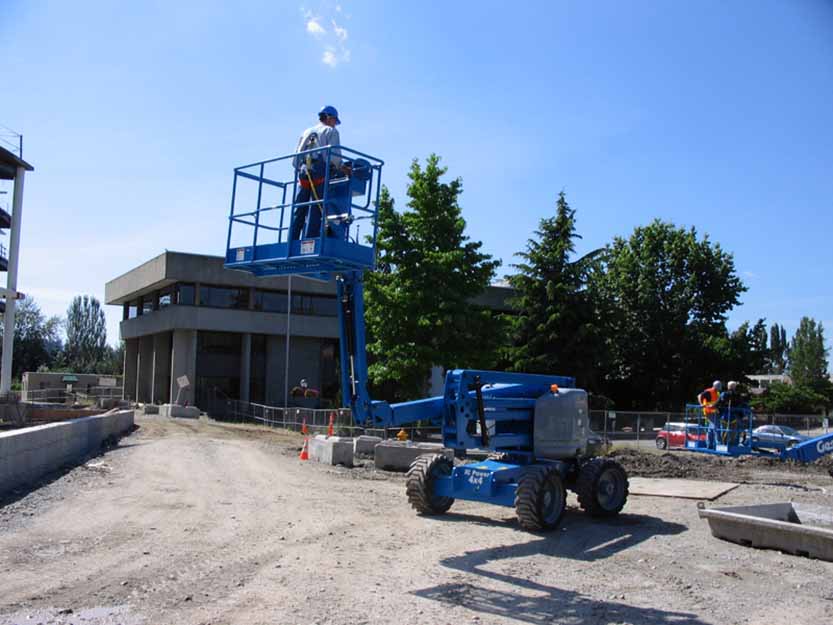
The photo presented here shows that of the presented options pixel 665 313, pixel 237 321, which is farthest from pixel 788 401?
pixel 237 321

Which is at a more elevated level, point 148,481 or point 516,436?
point 516,436

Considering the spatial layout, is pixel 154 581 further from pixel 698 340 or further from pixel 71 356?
pixel 71 356

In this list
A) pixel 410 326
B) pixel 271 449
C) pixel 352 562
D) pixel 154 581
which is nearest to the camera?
pixel 154 581

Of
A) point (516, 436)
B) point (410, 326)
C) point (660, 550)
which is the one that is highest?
point (410, 326)

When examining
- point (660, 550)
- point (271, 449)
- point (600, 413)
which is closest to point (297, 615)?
point (660, 550)

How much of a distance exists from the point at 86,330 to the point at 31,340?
2682 cm

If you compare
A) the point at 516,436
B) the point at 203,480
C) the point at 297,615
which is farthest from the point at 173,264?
the point at 297,615

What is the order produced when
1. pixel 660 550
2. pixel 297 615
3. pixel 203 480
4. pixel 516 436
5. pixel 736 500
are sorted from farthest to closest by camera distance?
1. pixel 203 480
2. pixel 736 500
3. pixel 516 436
4. pixel 660 550
5. pixel 297 615

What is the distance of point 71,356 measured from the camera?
4759 inches

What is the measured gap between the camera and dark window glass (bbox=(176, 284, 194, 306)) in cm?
4738

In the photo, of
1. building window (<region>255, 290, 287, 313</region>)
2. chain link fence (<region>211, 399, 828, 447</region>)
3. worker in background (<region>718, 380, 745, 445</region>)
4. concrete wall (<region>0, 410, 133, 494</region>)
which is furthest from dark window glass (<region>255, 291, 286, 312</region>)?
worker in background (<region>718, 380, 745, 445</region>)

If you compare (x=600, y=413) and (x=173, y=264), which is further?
(x=173, y=264)

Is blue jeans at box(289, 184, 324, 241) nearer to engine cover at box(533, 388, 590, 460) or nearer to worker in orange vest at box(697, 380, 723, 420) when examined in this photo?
engine cover at box(533, 388, 590, 460)

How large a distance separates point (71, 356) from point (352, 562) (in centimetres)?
12419
